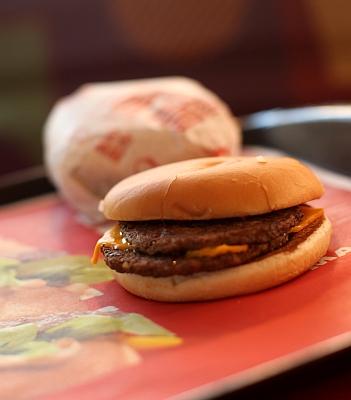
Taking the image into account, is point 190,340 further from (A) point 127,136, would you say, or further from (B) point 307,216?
(A) point 127,136

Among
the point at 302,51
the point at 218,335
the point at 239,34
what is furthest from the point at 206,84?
the point at 218,335

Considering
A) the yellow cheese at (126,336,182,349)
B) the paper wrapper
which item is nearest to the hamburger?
the yellow cheese at (126,336,182,349)

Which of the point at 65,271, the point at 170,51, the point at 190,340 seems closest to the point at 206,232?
the point at 190,340

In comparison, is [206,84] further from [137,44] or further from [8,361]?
[8,361]

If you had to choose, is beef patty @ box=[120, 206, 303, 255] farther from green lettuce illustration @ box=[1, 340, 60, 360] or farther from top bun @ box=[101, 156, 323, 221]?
green lettuce illustration @ box=[1, 340, 60, 360]

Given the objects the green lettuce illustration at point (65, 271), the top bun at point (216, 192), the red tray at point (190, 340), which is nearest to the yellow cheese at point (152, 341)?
the red tray at point (190, 340)

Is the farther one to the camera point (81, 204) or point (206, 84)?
point (206, 84)
